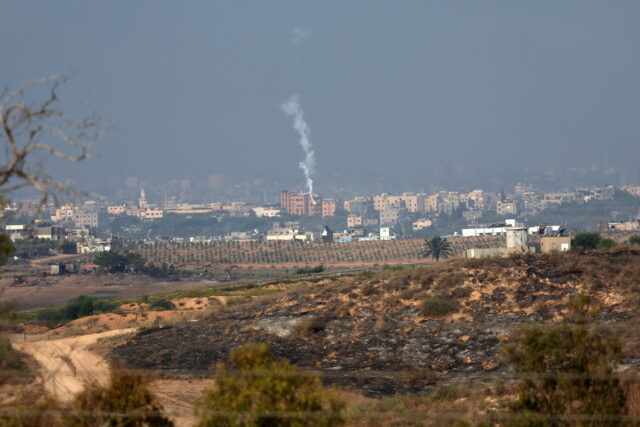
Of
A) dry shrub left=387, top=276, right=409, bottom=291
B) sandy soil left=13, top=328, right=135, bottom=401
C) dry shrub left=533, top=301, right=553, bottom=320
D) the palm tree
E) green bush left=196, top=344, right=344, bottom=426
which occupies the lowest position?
sandy soil left=13, top=328, right=135, bottom=401

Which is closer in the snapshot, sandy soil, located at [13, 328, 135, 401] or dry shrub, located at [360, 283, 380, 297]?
sandy soil, located at [13, 328, 135, 401]

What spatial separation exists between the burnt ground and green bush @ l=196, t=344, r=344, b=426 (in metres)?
12.9

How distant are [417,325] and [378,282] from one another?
8190 millimetres

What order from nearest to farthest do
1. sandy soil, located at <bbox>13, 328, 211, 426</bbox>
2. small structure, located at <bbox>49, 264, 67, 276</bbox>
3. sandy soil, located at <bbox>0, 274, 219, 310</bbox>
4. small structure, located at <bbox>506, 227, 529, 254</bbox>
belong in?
sandy soil, located at <bbox>13, 328, 211, 426</bbox> < small structure, located at <bbox>506, 227, 529, 254</bbox> < sandy soil, located at <bbox>0, 274, 219, 310</bbox> < small structure, located at <bbox>49, 264, 67, 276</bbox>

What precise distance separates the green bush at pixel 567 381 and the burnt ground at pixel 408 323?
950cm

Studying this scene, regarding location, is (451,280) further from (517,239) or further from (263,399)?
(263,399)

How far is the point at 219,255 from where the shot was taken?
423 ft

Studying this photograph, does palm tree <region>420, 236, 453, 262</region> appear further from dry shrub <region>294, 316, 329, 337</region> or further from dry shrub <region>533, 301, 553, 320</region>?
dry shrub <region>294, 316, 329, 337</region>

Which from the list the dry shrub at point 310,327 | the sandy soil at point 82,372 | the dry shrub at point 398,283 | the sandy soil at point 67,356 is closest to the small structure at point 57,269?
the sandy soil at point 82,372

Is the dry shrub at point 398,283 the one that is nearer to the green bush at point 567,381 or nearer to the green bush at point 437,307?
the green bush at point 437,307

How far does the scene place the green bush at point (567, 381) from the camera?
52.8 ft

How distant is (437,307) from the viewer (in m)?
37.2

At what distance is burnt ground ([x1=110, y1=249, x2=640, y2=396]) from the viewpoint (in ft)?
98.4

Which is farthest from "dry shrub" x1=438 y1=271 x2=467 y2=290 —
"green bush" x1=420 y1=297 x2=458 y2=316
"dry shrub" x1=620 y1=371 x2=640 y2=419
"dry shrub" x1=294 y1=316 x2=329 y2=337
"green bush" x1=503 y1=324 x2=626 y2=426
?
"green bush" x1=503 y1=324 x2=626 y2=426
